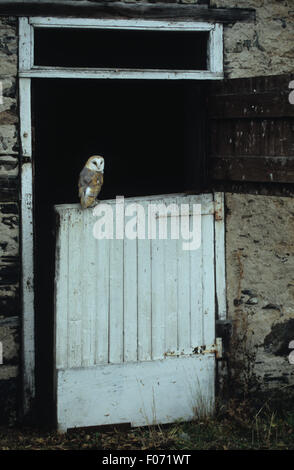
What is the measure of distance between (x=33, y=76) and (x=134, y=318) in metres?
2.11

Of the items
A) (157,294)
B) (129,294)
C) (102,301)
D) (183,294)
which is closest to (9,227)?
(102,301)

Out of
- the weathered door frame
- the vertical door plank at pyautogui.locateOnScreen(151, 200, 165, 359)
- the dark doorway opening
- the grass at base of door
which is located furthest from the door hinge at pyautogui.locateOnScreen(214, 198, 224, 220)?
the dark doorway opening

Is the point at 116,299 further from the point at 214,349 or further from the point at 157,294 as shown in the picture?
the point at 214,349

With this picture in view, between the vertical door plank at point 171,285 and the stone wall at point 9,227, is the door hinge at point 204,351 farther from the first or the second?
the stone wall at point 9,227

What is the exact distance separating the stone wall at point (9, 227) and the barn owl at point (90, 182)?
57 centimetres

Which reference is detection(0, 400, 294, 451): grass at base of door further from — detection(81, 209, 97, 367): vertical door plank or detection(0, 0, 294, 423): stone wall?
detection(81, 209, 97, 367): vertical door plank

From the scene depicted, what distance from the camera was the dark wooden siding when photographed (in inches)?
166

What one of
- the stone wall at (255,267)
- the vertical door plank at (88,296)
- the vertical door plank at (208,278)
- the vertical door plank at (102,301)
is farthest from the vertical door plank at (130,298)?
the stone wall at (255,267)

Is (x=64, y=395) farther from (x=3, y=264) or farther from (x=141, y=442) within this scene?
(x=3, y=264)

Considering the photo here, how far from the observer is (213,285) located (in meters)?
4.82

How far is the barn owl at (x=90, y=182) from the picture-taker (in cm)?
444

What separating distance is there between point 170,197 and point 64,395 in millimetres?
1808

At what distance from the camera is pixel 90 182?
446cm

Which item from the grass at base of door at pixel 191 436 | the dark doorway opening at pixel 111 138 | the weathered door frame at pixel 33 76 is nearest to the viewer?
the grass at base of door at pixel 191 436
